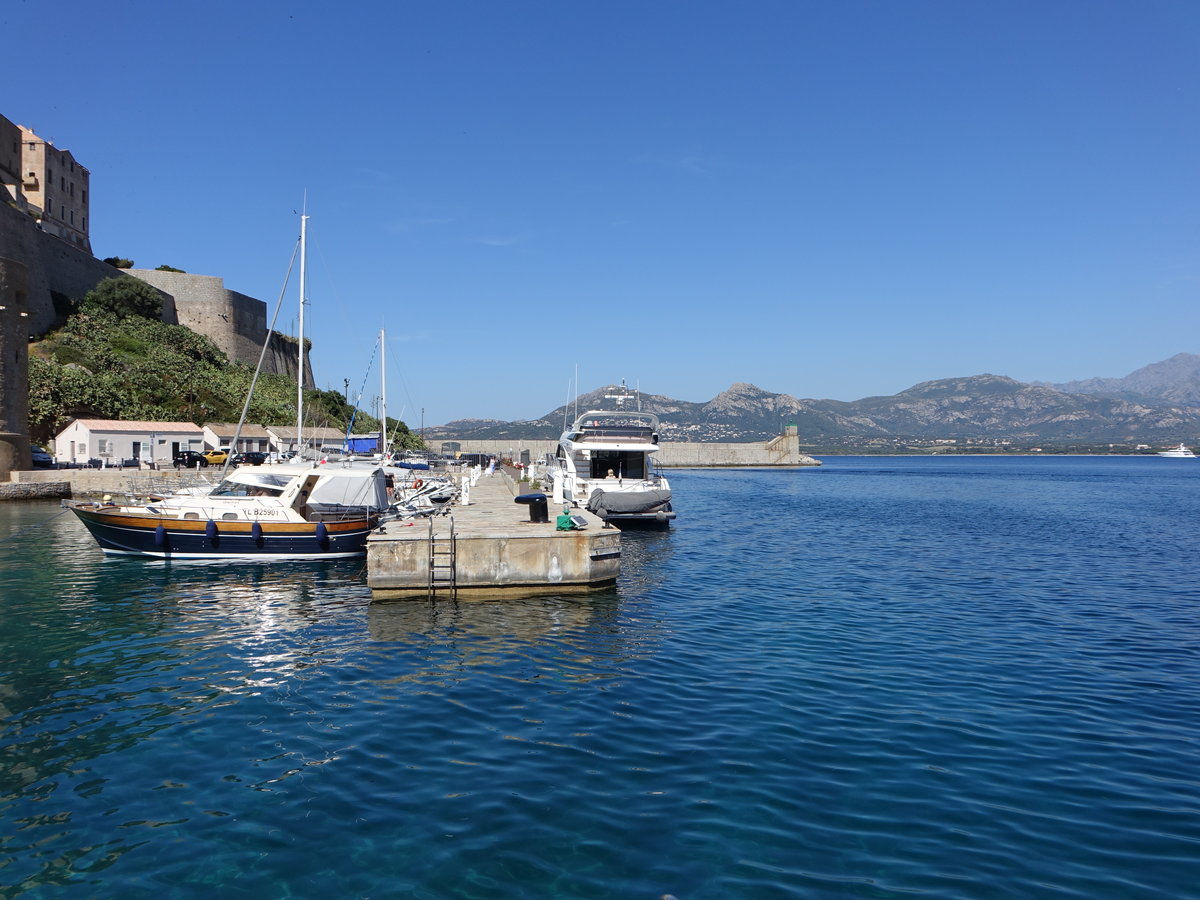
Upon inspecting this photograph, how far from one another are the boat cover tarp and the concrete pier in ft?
44.0

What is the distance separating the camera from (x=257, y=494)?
2545 cm

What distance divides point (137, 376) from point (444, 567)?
58.8 meters

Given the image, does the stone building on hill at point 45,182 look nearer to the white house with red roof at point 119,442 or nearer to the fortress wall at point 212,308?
the fortress wall at point 212,308

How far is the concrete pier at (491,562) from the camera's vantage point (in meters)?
18.9

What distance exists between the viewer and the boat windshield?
83.4 feet

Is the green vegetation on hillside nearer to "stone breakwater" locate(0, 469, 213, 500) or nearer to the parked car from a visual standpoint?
the parked car

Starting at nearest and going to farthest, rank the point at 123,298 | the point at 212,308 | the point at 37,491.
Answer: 1. the point at 37,491
2. the point at 123,298
3. the point at 212,308

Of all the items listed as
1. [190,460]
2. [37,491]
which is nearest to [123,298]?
[190,460]

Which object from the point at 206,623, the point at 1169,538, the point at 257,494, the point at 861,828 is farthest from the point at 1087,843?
the point at 1169,538

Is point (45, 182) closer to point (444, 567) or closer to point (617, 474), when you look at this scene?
point (617, 474)

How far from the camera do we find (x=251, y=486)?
83.7ft

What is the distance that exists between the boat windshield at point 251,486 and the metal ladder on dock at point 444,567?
358 inches

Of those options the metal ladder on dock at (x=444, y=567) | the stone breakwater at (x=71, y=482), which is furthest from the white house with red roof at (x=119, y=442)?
the metal ladder on dock at (x=444, y=567)

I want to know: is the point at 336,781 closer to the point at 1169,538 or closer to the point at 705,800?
the point at 705,800
